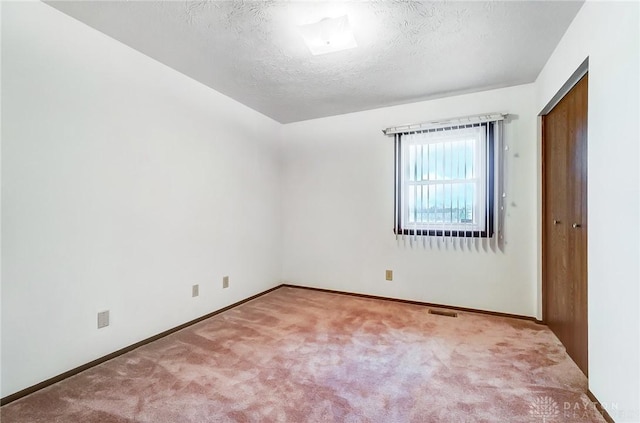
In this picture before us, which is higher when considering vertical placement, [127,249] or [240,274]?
[127,249]

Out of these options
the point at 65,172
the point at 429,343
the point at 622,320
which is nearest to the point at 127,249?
the point at 65,172

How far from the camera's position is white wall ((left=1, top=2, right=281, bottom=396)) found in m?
1.74

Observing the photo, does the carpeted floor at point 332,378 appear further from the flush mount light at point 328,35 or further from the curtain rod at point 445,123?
the flush mount light at point 328,35

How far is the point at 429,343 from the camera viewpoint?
7.94 ft

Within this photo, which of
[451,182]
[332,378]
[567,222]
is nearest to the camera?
[332,378]

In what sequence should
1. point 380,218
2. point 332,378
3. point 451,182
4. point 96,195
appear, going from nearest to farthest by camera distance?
point 332,378 < point 96,195 < point 451,182 < point 380,218

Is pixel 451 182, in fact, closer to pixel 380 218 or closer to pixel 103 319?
pixel 380 218

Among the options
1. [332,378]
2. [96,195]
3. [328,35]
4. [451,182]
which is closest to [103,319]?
[96,195]

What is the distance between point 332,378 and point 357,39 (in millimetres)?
2413

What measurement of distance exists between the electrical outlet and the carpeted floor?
0.27 meters

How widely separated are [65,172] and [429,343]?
301 centimetres

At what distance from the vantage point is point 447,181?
10.4 ft

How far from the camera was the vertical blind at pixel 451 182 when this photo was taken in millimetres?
2998

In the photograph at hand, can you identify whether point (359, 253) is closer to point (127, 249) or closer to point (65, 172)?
point (127, 249)
